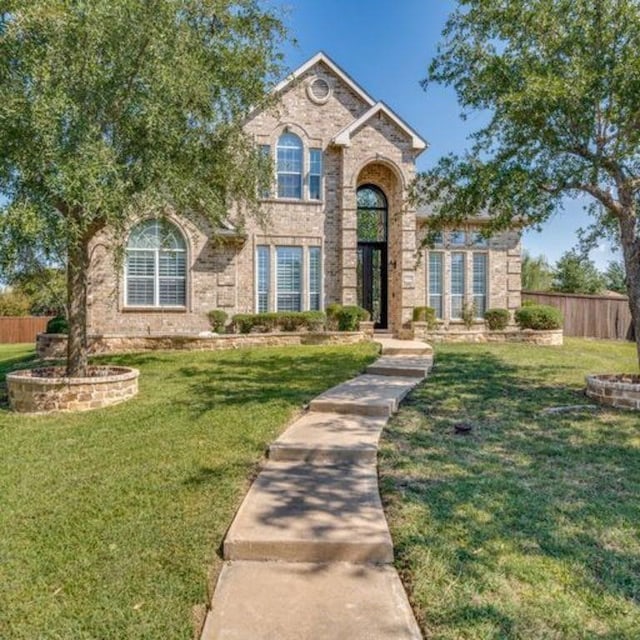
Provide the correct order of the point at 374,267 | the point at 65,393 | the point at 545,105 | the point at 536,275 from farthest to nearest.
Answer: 1. the point at 536,275
2. the point at 374,267
3. the point at 65,393
4. the point at 545,105

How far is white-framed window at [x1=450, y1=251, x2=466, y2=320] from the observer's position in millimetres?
17406

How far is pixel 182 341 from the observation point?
1327cm

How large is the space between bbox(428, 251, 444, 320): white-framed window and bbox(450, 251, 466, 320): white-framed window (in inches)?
15.7

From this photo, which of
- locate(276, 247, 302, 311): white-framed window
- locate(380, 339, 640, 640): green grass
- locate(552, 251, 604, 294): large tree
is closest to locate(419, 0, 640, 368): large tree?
locate(380, 339, 640, 640): green grass

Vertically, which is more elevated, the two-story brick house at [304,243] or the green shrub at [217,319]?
the two-story brick house at [304,243]

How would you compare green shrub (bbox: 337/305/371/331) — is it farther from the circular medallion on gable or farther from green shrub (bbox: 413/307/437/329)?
the circular medallion on gable

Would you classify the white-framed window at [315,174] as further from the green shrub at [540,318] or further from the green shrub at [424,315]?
the green shrub at [540,318]

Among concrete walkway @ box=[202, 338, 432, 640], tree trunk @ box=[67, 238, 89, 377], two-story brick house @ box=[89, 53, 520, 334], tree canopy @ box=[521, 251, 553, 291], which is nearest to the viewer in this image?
concrete walkway @ box=[202, 338, 432, 640]

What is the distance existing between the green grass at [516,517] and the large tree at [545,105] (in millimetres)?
2956

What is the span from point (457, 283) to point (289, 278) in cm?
570

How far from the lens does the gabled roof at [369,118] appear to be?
15742 mm

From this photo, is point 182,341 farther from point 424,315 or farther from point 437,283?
point 437,283

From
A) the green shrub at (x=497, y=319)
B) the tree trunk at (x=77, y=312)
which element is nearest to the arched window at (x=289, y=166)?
the green shrub at (x=497, y=319)

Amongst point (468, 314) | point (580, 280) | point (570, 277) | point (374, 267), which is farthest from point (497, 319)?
point (570, 277)
